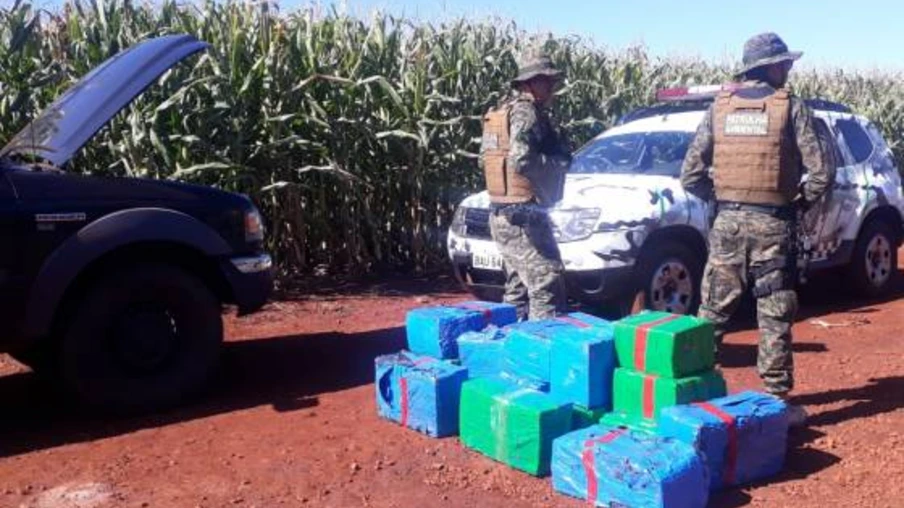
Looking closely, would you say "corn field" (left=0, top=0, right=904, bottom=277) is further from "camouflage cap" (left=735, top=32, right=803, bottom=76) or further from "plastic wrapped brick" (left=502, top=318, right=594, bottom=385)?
"camouflage cap" (left=735, top=32, right=803, bottom=76)

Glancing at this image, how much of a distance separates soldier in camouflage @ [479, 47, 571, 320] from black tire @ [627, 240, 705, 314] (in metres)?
1.27

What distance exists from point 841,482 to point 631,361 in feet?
3.46

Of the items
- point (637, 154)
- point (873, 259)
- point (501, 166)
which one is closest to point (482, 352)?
point (501, 166)

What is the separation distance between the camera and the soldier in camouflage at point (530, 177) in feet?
18.9

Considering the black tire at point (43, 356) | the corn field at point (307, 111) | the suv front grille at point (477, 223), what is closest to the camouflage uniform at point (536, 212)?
the suv front grille at point (477, 223)

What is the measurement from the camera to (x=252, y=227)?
6109mm

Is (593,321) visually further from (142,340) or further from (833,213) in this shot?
(833,213)

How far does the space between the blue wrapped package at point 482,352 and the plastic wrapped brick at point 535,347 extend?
0.19 ft

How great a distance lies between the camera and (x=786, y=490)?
445 cm

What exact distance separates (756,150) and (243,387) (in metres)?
3.33

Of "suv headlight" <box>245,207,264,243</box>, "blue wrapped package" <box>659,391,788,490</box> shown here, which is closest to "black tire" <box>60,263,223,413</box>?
"suv headlight" <box>245,207,264,243</box>

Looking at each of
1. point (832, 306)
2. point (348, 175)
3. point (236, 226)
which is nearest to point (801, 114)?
point (236, 226)

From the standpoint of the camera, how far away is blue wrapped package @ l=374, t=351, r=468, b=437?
5105 millimetres

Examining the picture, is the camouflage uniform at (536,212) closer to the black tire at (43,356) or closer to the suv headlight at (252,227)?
the suv headlight at (252,227)
